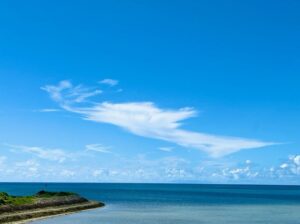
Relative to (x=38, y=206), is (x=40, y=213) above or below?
below

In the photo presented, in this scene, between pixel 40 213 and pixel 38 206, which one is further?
pixel 38 206

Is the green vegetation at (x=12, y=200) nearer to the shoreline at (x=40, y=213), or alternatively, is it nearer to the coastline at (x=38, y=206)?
the coastline at (x=38, y=206)

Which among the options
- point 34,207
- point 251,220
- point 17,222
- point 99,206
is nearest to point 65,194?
point 99,206

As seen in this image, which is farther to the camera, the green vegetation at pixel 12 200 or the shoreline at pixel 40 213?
the green vegetation at pixel 12 200

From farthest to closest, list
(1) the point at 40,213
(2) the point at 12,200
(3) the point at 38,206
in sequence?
1. (3) the point at 38,206
2. (2) the point at 12,200
3. (1) the point at 40,213

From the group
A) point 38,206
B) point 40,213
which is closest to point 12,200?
point 40,213

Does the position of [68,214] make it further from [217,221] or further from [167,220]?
[217,221]

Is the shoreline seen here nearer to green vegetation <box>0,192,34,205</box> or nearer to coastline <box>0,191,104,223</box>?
coastline <box>0,191,104,223</box>

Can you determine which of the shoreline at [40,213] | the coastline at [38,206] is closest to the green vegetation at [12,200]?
the coastline at [38,206]

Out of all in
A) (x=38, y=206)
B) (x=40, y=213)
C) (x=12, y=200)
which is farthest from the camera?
(x=38, y=206)

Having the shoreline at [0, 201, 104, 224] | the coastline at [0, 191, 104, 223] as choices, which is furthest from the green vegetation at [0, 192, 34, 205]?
the shoreline at [0, 201, 104, 224]

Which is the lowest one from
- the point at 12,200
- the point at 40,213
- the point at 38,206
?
the point at 40,213

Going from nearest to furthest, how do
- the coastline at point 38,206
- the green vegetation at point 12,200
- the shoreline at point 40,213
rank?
1. the shoreline at point 40,213
2. the coastline at point 38,206
3. the green vegetation at point 12,200

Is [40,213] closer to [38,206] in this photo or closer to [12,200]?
[12,200]
